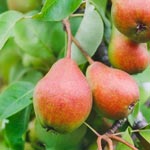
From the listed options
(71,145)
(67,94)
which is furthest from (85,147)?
(67,94)

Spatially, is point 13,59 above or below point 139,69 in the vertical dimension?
below

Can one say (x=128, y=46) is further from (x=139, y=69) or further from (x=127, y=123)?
(x=127, y=123)

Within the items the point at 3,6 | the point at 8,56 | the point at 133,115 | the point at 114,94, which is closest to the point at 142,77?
the point at 133,115

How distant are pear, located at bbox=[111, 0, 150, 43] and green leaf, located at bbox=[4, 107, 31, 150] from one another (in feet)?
1.18

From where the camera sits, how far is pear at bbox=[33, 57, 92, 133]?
0.97 meters

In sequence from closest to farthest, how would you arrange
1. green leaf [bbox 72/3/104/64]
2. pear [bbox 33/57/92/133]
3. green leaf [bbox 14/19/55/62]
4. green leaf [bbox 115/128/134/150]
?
pear [bbox 33/57/92/133] < green leaf [bbox 115/128/134/150] < green leaf [bbox 72/3/104/64] < green leaf [bbox 14/19/55/62]

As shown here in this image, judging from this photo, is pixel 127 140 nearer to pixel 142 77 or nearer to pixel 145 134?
pixel 145 134

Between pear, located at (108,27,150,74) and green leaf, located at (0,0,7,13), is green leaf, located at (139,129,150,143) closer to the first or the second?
pear, located at (108,27,150,74)

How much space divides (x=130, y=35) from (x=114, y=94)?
0.39ft

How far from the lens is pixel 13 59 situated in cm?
168

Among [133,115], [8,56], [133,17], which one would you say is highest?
[133,17]

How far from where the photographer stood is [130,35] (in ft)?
3.43

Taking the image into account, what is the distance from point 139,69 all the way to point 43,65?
15.9 inches

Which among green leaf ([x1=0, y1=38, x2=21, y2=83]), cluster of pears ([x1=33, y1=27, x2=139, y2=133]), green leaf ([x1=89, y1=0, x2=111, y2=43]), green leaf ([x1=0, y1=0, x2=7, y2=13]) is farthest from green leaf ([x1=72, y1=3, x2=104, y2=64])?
green leaf ([x1=0, y1=38, x2=21, y2=83])
